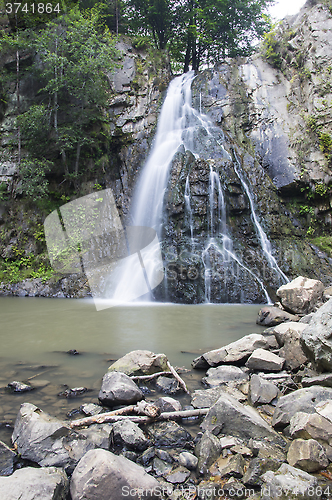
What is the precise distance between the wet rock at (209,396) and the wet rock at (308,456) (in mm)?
917

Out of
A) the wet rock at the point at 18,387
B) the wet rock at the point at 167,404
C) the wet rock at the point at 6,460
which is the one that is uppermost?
the wet rock at the point at 6,460

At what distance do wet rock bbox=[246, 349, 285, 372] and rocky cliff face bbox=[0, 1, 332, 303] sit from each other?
525cm

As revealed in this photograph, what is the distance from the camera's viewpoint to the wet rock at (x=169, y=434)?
2.21 meters

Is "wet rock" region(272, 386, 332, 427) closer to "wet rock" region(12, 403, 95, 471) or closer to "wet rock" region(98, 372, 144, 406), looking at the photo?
"wet rock" region(98, 372, 144, 406)

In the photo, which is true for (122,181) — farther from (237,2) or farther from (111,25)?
(237,2)

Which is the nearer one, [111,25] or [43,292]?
[43,292]

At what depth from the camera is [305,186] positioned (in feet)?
41.4

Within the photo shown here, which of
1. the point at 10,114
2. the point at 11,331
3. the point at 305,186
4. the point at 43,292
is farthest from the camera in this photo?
the point at 10,114

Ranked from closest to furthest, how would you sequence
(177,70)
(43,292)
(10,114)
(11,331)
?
(11,331)
(43,292)
(10,114)
(177,70)

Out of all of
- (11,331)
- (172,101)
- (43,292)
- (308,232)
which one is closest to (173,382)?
(11,331)

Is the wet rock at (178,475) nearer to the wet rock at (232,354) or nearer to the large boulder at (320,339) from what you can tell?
the large boulder at (320,339)

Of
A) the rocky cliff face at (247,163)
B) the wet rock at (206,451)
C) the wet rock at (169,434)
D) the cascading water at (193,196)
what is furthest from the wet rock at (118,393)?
the cascading water at (193,196)

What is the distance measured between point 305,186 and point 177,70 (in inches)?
543

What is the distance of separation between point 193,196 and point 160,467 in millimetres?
9359
